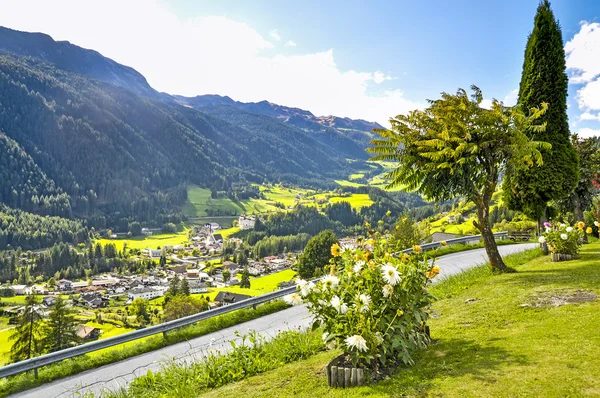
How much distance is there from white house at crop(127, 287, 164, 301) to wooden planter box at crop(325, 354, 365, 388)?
261ft

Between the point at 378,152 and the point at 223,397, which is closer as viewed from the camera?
the point at 223,397

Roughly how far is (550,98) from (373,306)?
14.2m

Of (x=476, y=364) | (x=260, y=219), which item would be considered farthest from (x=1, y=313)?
(x=260, y=219)

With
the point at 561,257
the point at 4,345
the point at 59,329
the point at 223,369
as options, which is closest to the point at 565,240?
the point at 561,257

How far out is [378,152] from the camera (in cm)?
1308

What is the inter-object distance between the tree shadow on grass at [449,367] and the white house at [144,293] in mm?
80038

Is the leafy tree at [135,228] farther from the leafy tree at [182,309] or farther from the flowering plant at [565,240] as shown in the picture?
the flowering plant at [565,240]

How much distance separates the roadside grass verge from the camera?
9117 mm

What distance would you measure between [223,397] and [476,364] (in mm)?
3881

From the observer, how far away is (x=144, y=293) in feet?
260

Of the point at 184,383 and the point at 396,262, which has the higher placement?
the point at 396,262

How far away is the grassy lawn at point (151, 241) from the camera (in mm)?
156625

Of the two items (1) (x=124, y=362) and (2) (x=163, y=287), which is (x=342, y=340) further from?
(2) (x=163, y=287)

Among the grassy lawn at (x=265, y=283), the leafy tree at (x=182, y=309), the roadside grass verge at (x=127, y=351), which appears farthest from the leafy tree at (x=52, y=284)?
the roadside grass verge at (x=127, y=351)
